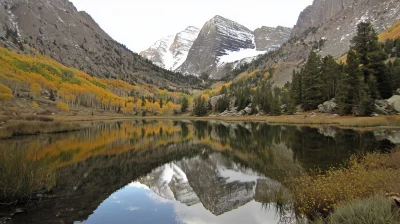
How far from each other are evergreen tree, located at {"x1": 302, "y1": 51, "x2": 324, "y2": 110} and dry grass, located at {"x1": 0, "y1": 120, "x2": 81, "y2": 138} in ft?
221

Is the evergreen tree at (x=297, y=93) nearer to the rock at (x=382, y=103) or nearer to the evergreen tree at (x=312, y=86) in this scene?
the evergreen tree at (x=312, y=86)

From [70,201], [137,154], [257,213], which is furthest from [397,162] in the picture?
[137,154]

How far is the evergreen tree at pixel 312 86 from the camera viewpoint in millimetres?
83438

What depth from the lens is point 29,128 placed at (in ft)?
164

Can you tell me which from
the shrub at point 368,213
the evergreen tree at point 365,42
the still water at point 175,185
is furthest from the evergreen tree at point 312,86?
the shrub at point 368,213

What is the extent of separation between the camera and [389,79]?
60125 millimetres

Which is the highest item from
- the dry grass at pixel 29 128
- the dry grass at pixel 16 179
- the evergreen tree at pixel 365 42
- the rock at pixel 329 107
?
the evergreen tree at pixel 365 42

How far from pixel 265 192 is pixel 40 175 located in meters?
13.1

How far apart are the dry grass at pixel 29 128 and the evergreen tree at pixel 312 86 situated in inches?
2655

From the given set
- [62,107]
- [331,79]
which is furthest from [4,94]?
[331,79]

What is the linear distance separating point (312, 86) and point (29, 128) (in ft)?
247

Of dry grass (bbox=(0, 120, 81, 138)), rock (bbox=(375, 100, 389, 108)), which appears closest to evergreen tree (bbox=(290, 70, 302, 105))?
rock (bbox=(375, 100, 389, 108))

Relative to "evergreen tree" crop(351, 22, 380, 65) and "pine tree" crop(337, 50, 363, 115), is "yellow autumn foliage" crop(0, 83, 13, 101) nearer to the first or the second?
"pine tree" crop(337, 50, 363, 115)

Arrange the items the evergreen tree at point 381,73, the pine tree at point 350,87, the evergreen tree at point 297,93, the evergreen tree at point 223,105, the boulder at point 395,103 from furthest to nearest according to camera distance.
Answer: the evergreen tree at point 223,105 → the evergreen tree at point 297,93 → the pine tree at point 350,87 → the evergreen tree at point 381,73 → the boulder at point 395,103
